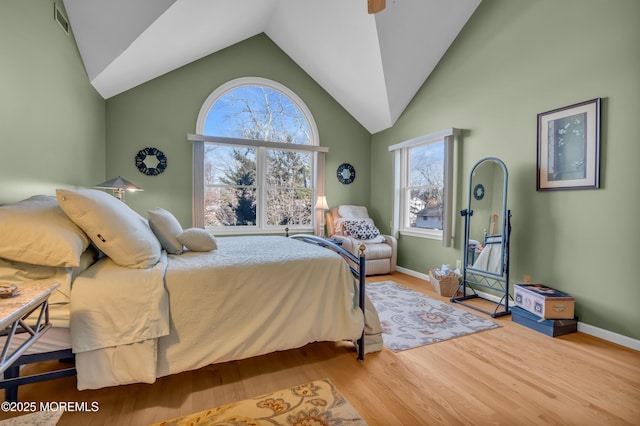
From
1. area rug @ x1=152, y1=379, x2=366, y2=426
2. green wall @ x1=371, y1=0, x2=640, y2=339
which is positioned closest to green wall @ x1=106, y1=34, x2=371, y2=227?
green wall @ x1=371, y1=0, x2=640, y2=339

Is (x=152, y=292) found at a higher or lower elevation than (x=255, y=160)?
lower

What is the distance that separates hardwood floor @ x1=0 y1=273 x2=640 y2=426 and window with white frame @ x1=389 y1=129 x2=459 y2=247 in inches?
77.2

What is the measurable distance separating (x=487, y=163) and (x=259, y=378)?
3174 mm

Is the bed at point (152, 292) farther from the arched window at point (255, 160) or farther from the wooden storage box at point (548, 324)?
the arched window at point (255, 160)

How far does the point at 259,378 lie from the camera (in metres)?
1.83

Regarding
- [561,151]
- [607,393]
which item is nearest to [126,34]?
[561,151]

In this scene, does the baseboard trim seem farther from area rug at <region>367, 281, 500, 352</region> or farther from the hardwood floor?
area rug at <region>367, 281, 500, 352</region>

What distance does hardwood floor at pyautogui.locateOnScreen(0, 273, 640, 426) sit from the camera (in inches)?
59.1

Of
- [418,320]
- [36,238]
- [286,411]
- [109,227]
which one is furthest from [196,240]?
[418,320]

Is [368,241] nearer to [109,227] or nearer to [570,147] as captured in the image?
[570,147]

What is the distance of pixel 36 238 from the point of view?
1297mm

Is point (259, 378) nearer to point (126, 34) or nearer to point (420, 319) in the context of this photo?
point (420, 319)

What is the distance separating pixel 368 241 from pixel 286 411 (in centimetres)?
314

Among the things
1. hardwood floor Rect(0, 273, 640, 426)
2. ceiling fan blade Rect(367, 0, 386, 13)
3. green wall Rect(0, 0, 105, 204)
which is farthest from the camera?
ceiling fan blade Rect(367, 0, 386, 13)
